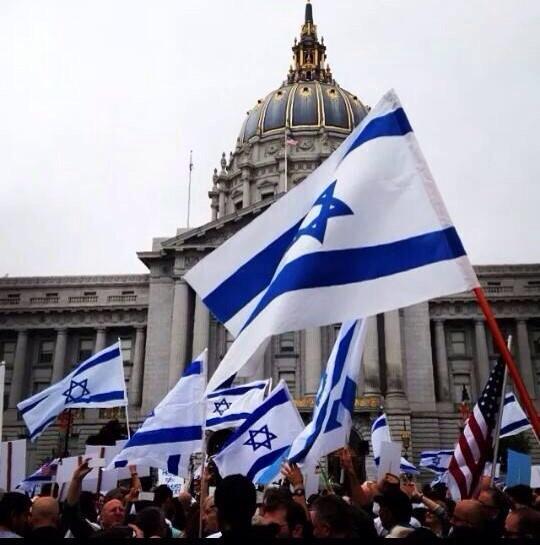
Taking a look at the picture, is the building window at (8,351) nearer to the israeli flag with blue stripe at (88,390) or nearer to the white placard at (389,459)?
the israeli flag with blue stripe at (88,390)

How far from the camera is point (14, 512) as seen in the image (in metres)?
6.04

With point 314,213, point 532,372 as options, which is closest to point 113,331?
point 532,372

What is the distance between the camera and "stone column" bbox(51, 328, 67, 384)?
174ft

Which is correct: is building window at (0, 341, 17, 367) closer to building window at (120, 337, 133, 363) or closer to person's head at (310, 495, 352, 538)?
building window at (120, 337, 133, 363)

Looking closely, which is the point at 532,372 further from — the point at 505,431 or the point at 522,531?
the point at 522,531

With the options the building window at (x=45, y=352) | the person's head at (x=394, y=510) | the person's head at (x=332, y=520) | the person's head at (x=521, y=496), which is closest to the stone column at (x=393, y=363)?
the building window at (x=45, y=352)

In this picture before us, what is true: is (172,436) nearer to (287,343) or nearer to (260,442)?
(260,442)

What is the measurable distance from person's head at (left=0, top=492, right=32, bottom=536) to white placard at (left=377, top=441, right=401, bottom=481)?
564 centimetres

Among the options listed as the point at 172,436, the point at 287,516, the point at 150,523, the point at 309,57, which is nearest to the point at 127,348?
the point at 172,436

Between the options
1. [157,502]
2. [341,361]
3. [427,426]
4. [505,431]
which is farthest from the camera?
[427,426]

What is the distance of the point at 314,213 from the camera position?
6.31 meters

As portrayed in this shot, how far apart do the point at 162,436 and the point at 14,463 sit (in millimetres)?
2429

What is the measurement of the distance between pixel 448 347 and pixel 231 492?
5056cm

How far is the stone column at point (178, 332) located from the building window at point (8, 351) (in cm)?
1589
